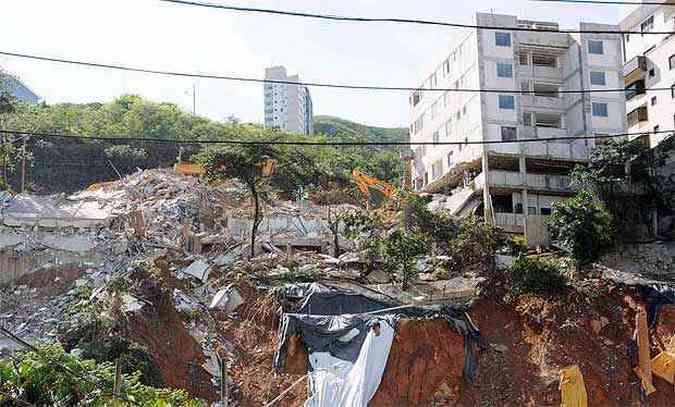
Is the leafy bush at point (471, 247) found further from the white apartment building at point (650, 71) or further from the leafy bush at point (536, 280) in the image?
the white apartment building at point (650, 71)

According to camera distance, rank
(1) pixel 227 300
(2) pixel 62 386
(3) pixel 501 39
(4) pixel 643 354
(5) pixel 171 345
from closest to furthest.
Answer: (2) pixel 62 386, (5) pixel 171 345, (4) pixel 643 354, (1) pixel 227 300, (3) pixel 501 39

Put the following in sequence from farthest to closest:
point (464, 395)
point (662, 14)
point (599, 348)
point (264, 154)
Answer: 1. point (662, 14)
2. point (264, 154)
3. point (599, 348)
4. point (464, 395)

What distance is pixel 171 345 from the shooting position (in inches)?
806

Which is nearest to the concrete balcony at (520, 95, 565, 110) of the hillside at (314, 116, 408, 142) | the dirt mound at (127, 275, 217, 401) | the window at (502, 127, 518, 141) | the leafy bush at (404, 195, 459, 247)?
the window at (502, 127, 518, 141)

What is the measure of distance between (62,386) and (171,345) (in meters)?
7.07

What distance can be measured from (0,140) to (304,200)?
14547 mm

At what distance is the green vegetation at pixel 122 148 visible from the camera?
1852 inches

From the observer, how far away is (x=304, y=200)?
129 ft

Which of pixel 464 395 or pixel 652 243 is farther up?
pixel 652 243

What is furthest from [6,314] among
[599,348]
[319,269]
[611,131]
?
[611,131]

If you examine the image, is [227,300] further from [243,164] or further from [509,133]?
[509,133]

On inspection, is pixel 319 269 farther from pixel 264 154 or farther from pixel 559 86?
pixel 559 86

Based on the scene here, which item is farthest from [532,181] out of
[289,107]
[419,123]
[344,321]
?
[289,107]

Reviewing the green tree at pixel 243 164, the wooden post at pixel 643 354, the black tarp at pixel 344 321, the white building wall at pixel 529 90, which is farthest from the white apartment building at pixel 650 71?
Result: the black tarp at pixel 344 321
